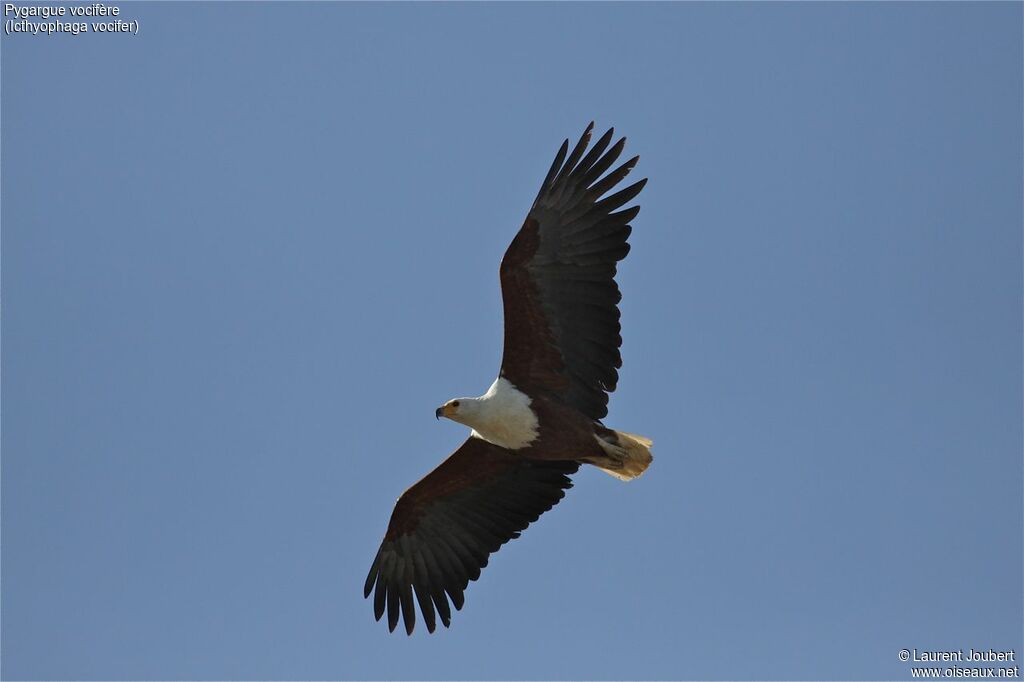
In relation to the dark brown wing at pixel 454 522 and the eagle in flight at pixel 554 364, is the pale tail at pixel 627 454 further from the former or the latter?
the dark brown wing at pixel 454 522

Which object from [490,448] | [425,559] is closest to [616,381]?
[490,448]

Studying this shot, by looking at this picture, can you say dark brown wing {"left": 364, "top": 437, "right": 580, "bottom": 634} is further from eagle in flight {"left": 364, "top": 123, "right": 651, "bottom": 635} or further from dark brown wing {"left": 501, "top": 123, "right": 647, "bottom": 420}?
dark brown wing {"left": 501, "top": 123, "right": 647, "bottom": 420}

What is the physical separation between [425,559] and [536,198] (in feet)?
15.1

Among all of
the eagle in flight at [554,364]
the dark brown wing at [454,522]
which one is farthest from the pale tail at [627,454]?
the dark brown wing at [454,522]

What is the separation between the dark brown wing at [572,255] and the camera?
14.4 m

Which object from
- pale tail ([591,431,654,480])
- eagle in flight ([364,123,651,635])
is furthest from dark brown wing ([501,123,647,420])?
pale tail ([591,431,654,480])

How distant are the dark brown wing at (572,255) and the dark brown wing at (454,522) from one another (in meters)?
1.82

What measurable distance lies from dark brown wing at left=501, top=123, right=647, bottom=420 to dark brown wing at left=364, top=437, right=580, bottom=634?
182 cm

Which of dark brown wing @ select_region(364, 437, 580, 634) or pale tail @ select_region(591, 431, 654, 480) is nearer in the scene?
pale tail @ select_region(591, 431, 654, 480)

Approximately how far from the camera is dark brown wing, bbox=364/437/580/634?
51.5ft

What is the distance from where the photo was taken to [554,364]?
48.4 ft

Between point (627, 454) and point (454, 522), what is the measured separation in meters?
2.40

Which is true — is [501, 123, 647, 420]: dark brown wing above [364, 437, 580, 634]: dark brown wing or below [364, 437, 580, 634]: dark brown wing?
above

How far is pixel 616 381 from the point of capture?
14820mm
